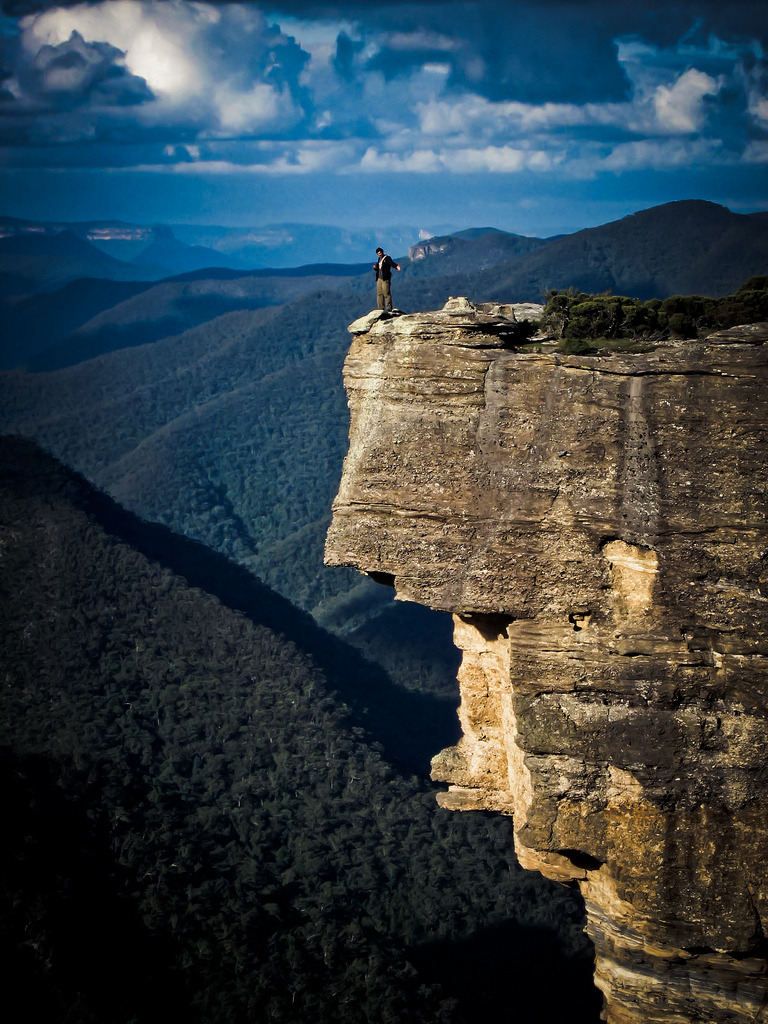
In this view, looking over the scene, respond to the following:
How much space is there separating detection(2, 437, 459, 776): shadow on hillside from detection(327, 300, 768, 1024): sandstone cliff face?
2875 inches

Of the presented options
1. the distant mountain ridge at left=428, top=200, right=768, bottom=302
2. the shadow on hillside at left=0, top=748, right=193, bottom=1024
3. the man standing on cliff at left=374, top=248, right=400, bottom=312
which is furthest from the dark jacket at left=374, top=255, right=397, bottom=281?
the distant mountain ridge at left=428, top=200, right=768, bottom=302

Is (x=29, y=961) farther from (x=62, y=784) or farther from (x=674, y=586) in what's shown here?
(x=674, y=586)

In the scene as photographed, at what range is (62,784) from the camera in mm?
57188

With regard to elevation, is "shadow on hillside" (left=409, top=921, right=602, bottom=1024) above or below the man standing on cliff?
below

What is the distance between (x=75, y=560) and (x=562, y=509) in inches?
3221

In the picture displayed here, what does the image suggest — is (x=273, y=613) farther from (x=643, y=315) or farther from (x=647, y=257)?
(x=647, y=257)

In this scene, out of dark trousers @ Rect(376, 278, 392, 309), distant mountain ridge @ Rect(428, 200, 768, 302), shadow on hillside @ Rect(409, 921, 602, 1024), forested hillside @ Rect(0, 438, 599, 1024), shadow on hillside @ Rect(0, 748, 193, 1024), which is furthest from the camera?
distant mountain ridge @ Rect(428, 200, 768, 302)

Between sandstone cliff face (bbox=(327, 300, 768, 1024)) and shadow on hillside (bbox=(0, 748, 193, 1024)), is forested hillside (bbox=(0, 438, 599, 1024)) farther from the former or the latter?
sandstone cliff face (bbox=(327, 300, 768, 1024))

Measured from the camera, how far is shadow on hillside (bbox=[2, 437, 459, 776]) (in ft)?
300

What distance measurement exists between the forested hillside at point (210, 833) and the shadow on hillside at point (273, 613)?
65 centimetres

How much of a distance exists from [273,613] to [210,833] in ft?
145

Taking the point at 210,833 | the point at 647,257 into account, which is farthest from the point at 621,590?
the point at 647,257

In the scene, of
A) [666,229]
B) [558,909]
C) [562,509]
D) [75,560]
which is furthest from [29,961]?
[666,229]

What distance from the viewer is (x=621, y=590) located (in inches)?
550
